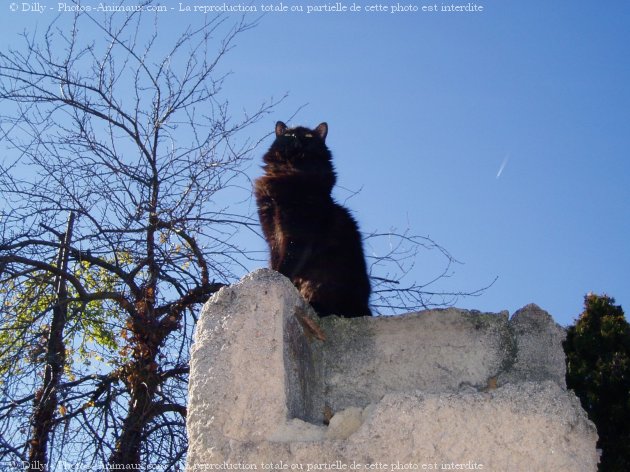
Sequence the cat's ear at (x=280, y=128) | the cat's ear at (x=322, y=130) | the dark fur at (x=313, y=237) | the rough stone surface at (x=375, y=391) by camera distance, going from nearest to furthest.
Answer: the rough stone surface at (x=375, y=391), the dark fur at (x=313, y=237), the cat's ear at (x=280, y=128), the cat's ear at (x=322, y=130)

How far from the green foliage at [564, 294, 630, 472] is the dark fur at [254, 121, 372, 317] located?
3981 mm

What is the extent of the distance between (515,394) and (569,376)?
5.48 m

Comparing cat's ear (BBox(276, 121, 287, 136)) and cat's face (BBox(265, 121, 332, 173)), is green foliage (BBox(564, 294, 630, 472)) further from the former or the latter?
cat's ear (BBox(276, 121, 287, 136))

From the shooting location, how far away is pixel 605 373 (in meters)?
7.27

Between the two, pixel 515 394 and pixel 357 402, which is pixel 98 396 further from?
pixel 515 394

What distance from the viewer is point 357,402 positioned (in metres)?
2.84

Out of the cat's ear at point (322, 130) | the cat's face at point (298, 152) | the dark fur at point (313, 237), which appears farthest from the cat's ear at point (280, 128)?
the dark fur at point (313, 237)

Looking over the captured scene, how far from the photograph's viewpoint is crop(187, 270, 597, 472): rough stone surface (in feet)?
7.64

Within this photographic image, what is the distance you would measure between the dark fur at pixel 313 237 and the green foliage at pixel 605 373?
157 inches

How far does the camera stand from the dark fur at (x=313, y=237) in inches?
143

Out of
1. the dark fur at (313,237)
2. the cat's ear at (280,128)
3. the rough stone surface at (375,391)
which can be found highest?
the cat's ear at (280,128)

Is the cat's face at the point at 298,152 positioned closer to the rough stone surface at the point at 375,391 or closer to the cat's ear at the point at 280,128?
the cat's ear at the point at 280,128

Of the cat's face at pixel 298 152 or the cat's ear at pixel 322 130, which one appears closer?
the cat's face at pixel 298 152

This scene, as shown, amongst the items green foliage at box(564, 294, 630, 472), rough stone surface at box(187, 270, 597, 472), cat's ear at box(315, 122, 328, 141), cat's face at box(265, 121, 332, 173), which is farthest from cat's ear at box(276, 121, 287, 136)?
green foliage at box(564, 294, 630, 472)
